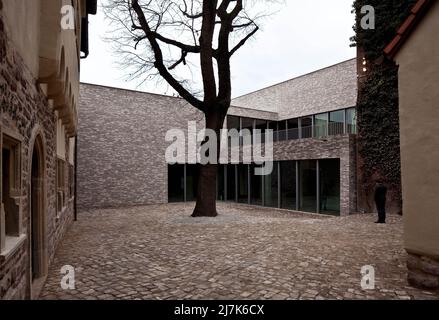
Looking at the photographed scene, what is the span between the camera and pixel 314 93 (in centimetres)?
1867

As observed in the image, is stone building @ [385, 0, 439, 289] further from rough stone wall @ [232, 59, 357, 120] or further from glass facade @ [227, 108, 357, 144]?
rough stone wall @ [232, 59, 357, 120]

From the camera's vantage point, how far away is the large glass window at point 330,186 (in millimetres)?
13031

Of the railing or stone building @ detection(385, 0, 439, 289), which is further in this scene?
the railing

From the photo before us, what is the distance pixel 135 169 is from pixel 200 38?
350 inches

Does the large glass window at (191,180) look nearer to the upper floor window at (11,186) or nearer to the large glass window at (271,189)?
the large glass window at (271,189)

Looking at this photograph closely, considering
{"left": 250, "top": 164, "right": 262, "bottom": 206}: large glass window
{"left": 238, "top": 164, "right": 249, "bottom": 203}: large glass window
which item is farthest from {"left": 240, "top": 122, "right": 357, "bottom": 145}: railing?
{"left": 238, "top": 164, "right": 249, "bottom": 203}: large glass window

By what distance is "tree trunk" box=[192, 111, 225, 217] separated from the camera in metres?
12.5

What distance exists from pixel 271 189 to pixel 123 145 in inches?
355

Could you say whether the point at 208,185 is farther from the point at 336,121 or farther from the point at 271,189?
the point at 336,121

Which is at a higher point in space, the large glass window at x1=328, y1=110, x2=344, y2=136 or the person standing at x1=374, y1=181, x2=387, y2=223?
the large glass window at x1=328, y1=110, x2=344, y2=136

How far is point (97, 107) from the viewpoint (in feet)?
55.0

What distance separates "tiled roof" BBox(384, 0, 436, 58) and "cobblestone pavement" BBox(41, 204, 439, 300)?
12.4 ft

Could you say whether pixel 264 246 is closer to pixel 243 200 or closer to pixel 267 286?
pixel 267 286
